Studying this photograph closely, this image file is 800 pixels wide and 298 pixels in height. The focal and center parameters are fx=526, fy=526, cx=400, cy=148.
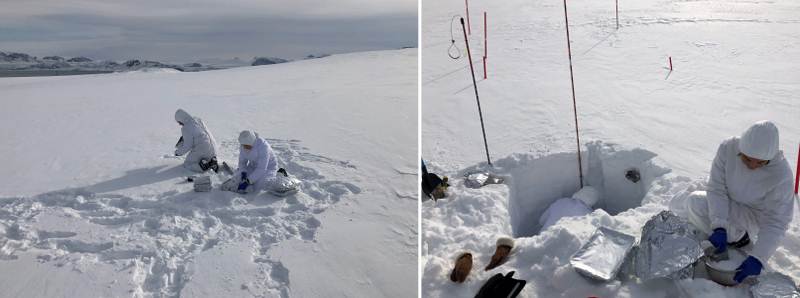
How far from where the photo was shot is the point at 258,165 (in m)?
4.64

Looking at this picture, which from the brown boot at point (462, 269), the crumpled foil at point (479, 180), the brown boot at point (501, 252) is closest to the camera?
the brown boot at point (462, 269)

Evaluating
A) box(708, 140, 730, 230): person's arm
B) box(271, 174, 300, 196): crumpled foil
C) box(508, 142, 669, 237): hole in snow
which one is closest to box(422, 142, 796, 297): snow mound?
box(508, 142, 669, 237): hole in snow

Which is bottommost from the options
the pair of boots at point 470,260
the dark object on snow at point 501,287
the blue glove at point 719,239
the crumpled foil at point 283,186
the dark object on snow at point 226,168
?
the dark object on snow at point 501,287

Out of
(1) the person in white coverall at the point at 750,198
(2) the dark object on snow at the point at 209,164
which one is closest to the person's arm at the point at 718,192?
(1) the person in white coverall at the point at 750,198

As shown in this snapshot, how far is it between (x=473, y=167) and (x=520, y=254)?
1723 millimetres

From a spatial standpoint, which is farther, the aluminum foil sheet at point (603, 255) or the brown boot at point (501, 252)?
the brown boot at point (501, 252)

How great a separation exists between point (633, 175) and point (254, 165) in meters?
3.37

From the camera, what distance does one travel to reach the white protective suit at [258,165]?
461 centimetres

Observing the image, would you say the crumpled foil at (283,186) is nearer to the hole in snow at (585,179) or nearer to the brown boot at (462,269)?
the hole in snow at (585,179)

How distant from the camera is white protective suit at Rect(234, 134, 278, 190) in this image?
461 cm

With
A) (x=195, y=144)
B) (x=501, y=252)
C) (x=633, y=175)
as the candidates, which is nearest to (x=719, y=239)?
(x=501, y=252)

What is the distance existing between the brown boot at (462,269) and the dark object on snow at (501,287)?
0.49 ft

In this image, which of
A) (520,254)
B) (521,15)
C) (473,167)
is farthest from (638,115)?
(521,15)

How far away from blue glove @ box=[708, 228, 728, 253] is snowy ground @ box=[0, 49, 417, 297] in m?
1.66
